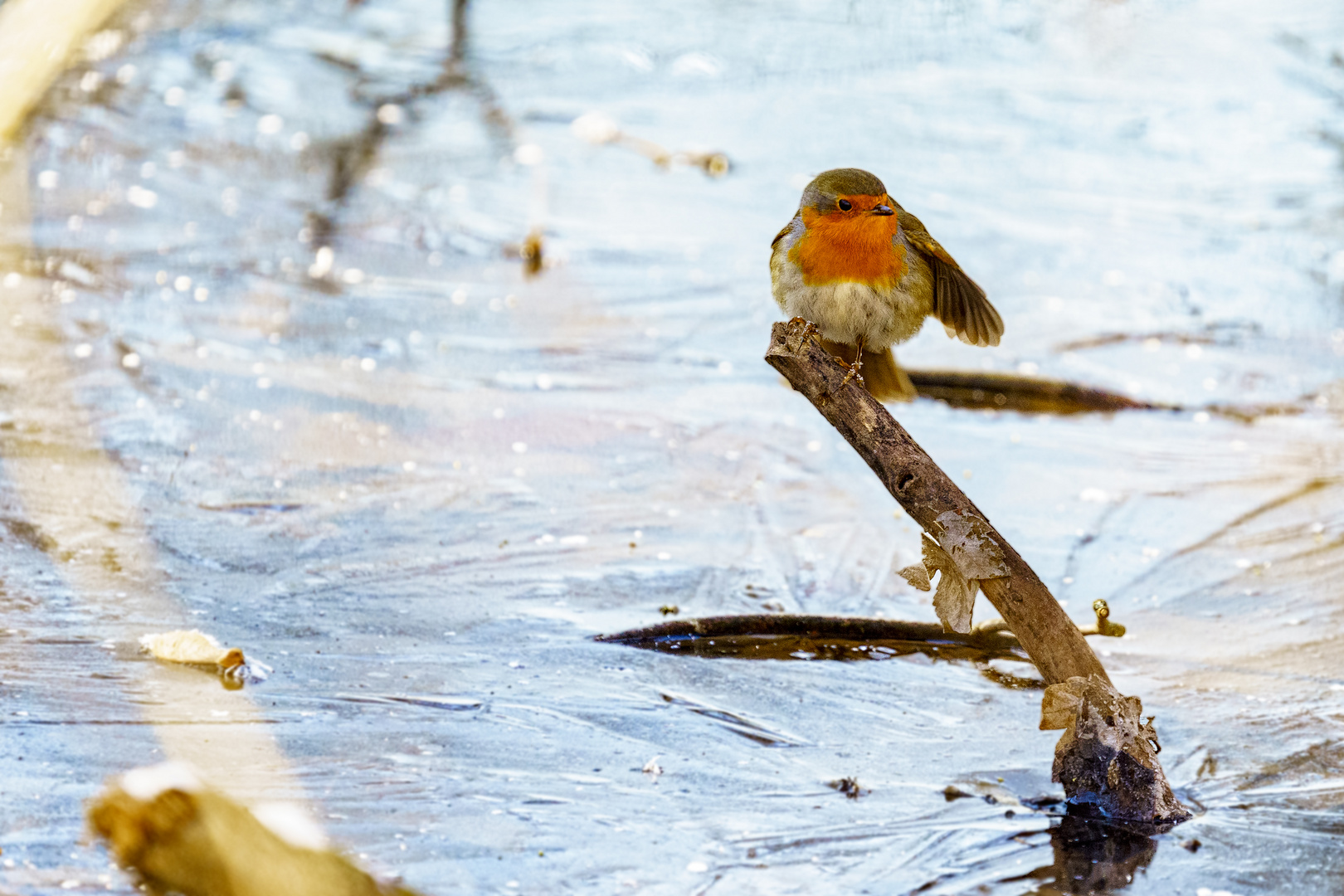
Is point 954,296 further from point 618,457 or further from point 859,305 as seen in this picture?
point 618,457

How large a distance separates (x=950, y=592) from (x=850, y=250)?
680 mm

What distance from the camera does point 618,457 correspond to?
481cm

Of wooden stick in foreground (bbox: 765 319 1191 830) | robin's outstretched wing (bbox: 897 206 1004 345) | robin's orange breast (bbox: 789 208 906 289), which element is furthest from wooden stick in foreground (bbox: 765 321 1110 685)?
robin's outstretched wing (bbox: 897 206 1004 345)

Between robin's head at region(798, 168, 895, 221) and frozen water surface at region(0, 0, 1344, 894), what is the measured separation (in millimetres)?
1133

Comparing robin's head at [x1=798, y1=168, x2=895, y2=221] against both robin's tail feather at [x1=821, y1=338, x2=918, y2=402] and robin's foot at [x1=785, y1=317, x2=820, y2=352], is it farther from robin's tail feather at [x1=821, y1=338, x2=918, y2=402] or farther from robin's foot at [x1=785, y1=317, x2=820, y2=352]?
robin's tail feather at [x1=821, y1=338, x2=918, y2=402]

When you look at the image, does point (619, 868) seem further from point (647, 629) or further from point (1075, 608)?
point (1075, 608)

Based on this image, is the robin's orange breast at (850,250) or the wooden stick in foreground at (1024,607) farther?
the robin's orange breast at (850,250)

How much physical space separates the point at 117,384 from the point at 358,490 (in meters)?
1.14

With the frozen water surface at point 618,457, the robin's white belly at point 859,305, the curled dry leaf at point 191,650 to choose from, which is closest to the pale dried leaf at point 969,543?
the robin's white belly at point 859,305

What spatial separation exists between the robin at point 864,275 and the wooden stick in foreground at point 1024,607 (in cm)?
10

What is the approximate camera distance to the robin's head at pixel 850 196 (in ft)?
9.34

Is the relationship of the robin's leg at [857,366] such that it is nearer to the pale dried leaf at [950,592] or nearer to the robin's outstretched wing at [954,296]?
the robin's outstretched wing at [954,296]

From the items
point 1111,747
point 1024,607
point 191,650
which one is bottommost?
point 191,650

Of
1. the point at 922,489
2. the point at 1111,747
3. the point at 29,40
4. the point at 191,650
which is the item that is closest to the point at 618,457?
the point at 191,650
